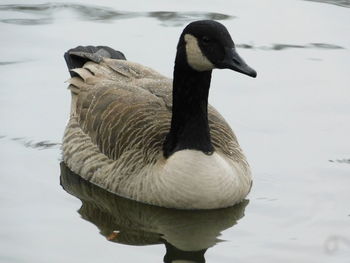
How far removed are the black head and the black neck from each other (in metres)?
0.17

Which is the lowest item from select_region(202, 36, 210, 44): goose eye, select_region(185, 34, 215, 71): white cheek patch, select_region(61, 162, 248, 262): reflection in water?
select_region(61, 162, 248, 262): reflection in water

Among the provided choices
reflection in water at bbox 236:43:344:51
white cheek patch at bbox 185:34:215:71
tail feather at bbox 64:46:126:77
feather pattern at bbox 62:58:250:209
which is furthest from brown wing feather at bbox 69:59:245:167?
reflection in water at bbox 236:43:344:51

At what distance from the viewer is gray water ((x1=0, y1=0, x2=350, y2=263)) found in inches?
383

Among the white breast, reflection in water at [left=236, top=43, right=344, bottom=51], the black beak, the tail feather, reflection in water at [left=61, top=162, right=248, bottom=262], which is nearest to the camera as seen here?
reflection in water at [left=61, top=162, right=248, bottom=262]

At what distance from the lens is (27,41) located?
1474 cm

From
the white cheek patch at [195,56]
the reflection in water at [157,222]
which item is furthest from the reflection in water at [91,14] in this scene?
the white cheek patch at [195,56]

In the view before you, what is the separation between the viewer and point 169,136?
34.3 ft

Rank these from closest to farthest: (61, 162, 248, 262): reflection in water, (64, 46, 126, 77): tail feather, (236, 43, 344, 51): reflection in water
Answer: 1. (61, 162, 248, 262): reflection in water
2. (64, 46, 126, 77): tail feather
3. (236, 43, 344, 51): reflection in water

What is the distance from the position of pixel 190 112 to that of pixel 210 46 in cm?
69

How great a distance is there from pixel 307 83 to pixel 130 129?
3.56 metres

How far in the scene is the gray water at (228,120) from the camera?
973 cm

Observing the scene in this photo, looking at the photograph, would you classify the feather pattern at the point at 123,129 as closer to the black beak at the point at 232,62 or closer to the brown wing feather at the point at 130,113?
the brown wing feather at the point at 130,113

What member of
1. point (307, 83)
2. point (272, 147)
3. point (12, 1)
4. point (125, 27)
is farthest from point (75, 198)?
point (12, 1)

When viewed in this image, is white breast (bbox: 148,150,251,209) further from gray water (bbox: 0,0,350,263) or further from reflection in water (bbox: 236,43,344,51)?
reflection in water (bbox: 236,43,344,51)
